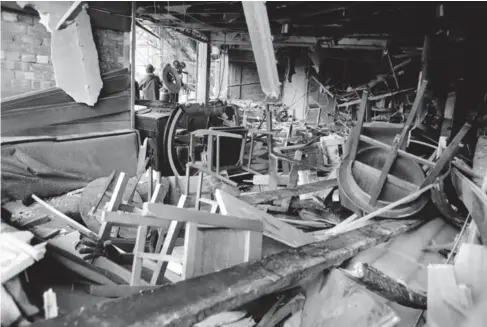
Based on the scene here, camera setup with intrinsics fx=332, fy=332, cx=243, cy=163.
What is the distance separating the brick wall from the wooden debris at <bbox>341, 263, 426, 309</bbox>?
4432 millimetres

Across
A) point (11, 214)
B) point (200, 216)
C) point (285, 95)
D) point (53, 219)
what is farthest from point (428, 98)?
point (285, 95)

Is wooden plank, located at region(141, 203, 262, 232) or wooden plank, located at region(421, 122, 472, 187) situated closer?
wooden plank, located at region(141, 203, 262, 232)

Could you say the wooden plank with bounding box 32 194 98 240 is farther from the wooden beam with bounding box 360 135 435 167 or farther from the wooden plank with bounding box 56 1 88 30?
the wooden beam with bounding box 360 135 435 167

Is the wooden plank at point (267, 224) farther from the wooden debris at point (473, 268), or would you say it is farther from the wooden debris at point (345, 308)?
the wooden debris at point (473, 268)

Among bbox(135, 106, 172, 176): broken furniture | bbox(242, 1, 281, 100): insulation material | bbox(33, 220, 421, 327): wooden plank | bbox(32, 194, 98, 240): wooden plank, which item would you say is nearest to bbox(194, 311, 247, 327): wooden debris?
bbox(33, 220, 421, 327): wooden plank

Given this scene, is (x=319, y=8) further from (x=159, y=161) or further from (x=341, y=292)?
(x=341, y=292)

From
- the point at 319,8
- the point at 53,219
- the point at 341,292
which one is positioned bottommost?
the point at 53,219

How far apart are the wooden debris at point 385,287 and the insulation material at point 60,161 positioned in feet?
12.5

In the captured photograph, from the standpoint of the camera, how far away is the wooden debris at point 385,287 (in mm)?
2246

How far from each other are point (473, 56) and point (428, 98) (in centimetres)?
107

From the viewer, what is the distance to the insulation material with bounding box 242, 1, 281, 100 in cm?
167

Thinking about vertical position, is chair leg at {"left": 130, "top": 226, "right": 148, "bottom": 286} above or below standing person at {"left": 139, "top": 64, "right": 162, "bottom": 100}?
below

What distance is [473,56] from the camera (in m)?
6.36

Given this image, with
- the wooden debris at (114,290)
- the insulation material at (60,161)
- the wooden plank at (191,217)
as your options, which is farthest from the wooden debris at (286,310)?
the insulation material at (60,161)
